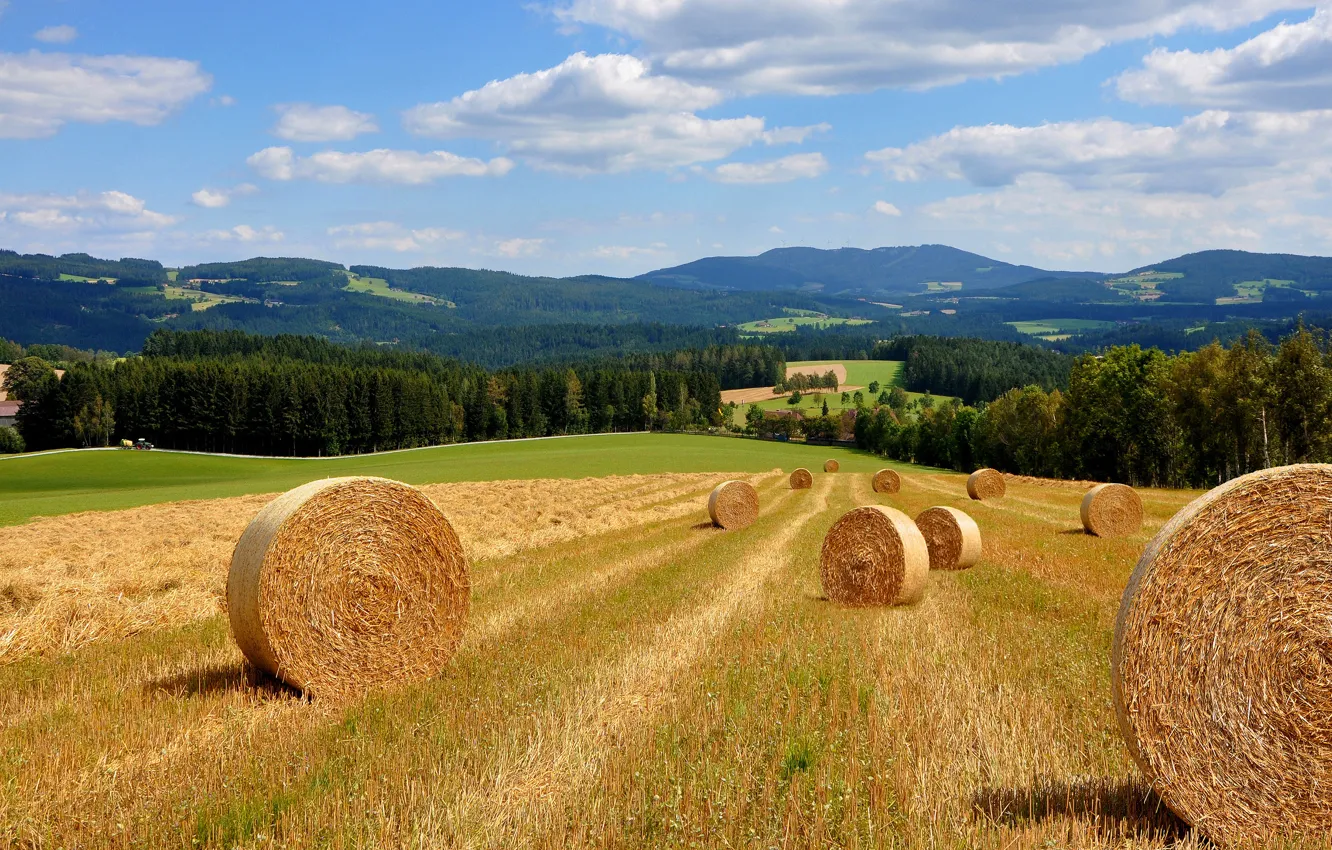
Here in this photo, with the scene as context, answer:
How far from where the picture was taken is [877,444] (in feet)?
369

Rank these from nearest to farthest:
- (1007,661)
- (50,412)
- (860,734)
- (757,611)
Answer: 1. (860,734)
2. (1007,661)
3. (757,611)
4. (50,412)

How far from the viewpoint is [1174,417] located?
59.0 metres

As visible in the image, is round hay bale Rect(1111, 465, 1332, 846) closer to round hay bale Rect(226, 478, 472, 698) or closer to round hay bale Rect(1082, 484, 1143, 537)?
round hay bale Rect(226, 478, 472, 698)

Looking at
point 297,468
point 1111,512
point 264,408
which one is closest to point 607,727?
point 1111,512

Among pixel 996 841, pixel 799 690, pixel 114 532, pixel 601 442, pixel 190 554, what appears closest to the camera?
pixel 996 841

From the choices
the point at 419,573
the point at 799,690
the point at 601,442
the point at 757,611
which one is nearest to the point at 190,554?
the point at 419,573

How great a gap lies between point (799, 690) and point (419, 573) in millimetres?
4346

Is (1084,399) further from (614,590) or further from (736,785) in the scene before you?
(736,785)

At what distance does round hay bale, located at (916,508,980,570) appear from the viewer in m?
18.4

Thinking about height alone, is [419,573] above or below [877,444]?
above

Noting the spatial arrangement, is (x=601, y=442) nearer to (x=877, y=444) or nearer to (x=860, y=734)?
(x=877, y=444)

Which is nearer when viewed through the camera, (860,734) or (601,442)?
(860,734)

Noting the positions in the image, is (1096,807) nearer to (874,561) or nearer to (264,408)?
(874,561)

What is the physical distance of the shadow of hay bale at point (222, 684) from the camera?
349 inches
